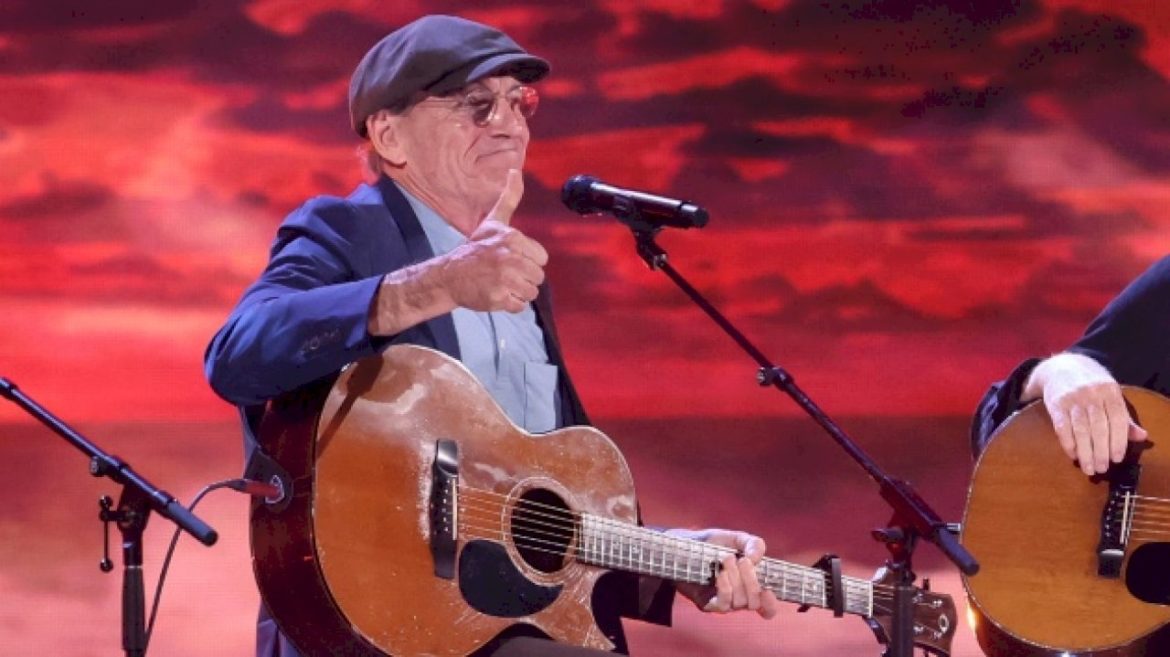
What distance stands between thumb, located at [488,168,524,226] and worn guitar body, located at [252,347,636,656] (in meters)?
0.27

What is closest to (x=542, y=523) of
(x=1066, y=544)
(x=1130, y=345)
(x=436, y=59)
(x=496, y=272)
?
(x=496, y=272)

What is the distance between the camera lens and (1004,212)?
16.4 feet

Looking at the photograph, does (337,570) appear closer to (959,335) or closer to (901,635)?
(901,635)

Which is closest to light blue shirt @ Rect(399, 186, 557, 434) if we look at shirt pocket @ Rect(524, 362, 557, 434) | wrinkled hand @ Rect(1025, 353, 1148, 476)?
shirt pocket @ Rect(524, 362, 557, 434)

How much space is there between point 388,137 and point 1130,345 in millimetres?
1717

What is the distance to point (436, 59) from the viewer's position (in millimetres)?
3145

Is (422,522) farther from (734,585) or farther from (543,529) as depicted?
(734,585)

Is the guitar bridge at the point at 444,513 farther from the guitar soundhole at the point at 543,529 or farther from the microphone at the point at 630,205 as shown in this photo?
the microphone at the point at 630,205

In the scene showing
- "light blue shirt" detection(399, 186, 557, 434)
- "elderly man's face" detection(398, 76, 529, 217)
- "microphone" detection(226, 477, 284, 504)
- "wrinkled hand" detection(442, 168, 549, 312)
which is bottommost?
"microphone" detection(226, 477, 284, 504)

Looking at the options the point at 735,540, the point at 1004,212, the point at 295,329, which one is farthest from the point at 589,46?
the point at 295,329

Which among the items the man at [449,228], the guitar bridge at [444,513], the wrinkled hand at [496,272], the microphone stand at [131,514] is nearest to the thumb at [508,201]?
the man at [449,228]

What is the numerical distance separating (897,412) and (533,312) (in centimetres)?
191

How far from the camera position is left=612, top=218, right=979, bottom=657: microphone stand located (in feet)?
9.58

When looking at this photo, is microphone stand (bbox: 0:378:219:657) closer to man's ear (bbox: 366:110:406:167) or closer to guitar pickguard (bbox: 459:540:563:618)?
guitar pickguard (bbox: 459:540:563:618)
